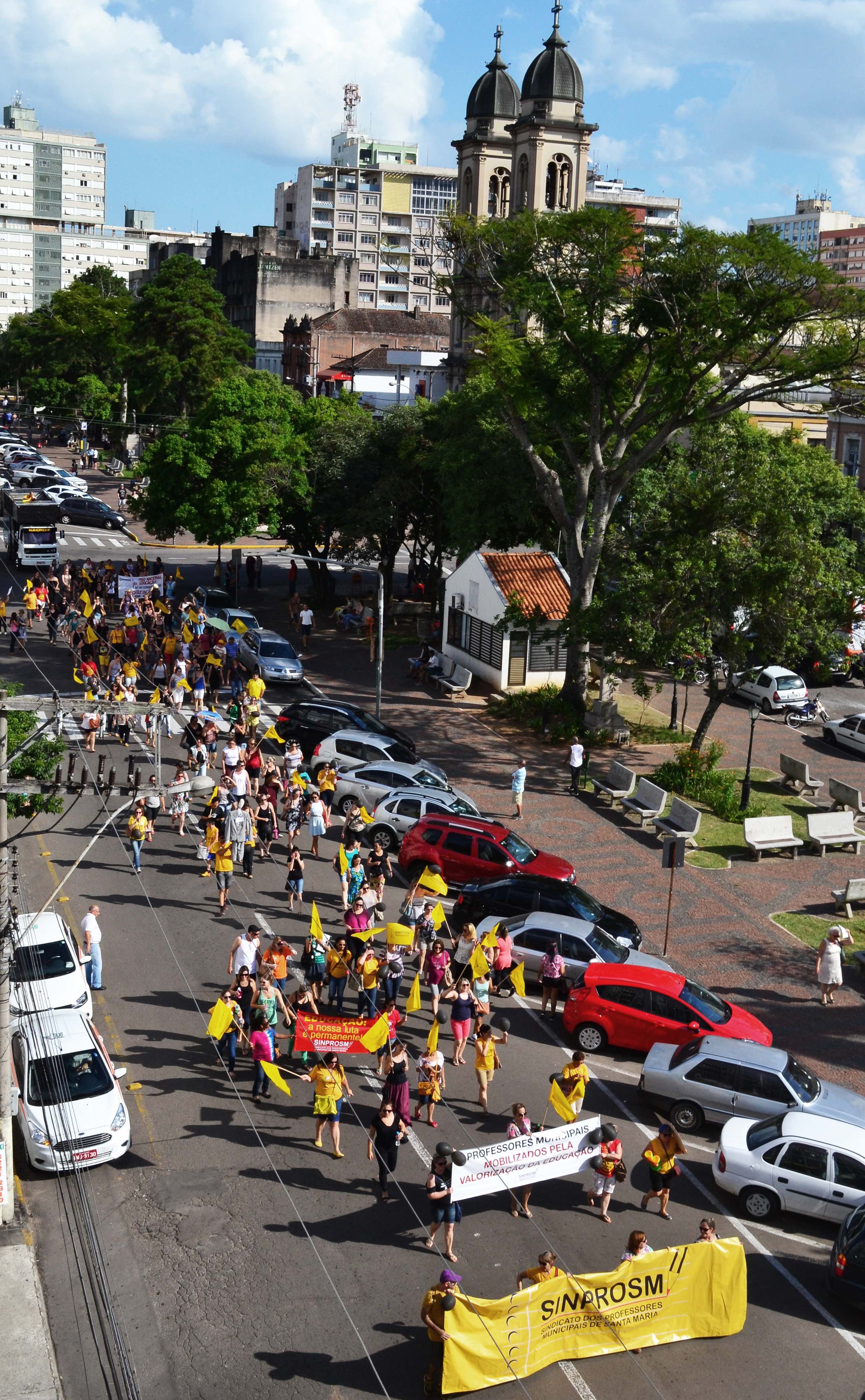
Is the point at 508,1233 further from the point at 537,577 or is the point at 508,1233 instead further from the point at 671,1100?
→ the point at 537,577

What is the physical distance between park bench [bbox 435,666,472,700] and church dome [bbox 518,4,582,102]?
30.8 m

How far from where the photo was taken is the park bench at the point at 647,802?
1174 inches

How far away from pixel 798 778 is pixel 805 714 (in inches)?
Result: 299

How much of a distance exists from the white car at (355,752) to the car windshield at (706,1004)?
10.9m

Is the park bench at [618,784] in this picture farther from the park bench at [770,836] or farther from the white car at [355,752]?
the white car at [355,752]

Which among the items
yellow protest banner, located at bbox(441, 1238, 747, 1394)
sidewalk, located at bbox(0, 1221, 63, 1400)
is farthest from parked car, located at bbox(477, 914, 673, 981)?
sidewalk, located at bbox(0, 1221, 63, 1400)

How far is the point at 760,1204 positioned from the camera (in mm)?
15602

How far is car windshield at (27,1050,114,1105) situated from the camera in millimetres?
15898

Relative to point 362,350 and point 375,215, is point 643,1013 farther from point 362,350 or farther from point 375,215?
point 375,215

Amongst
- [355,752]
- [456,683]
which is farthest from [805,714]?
[355,752]

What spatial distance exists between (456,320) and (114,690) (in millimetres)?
35445

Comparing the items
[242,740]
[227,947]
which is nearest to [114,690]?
[242,740]

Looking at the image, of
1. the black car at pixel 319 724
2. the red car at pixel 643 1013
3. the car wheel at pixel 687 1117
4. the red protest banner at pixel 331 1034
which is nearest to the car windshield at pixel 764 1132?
the car wheel at pixel 687 1117

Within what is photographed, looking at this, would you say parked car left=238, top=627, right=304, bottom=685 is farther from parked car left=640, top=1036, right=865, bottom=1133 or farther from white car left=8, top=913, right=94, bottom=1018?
parked car left=640, top=1036, right=865, bottom=1133
